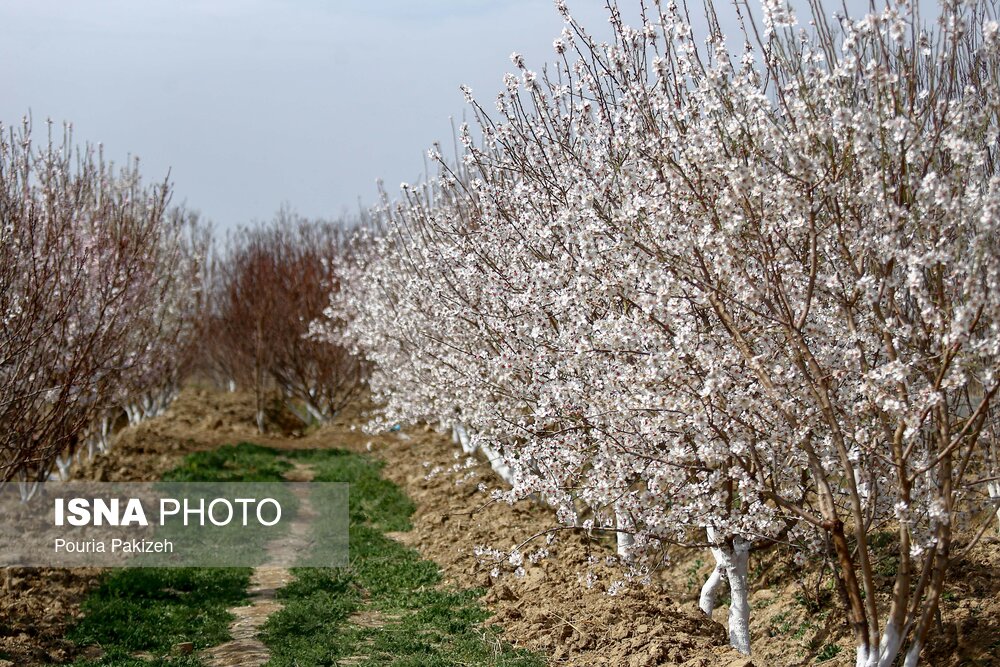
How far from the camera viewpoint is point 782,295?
16.5 ft

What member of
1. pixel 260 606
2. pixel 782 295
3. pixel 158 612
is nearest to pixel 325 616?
pixel 260 606

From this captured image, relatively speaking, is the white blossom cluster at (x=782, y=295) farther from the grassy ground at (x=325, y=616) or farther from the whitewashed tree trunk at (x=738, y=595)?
the grassy ground at (x=325, y=616)

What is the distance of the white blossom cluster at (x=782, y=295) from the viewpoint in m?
4.79

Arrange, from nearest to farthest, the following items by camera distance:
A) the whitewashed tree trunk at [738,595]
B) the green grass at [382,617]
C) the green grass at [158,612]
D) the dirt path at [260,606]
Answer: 1. the whitewashed tree trunk at [738,595]
2. the green grass at [382,617]
3. the dirt path at [260,606]
4. the green grass at [158,612]

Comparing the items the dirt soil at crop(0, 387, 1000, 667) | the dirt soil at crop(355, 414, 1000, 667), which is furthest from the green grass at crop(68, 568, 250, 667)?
the dirt soil at crop(355, 414, 1000, 667)

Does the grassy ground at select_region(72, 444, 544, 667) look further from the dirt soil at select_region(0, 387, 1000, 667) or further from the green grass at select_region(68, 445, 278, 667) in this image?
the dirt soil at select_region(0, 387, 1000, 667)

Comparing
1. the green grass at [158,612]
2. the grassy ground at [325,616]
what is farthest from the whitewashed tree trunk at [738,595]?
the green grass at [158,612]

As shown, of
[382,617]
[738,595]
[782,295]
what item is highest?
[782,295]

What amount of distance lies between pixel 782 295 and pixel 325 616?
5.17 m

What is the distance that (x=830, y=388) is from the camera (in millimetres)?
5242

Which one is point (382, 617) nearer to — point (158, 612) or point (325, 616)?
point (325, 616)

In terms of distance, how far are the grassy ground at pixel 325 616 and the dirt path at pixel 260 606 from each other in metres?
0.10

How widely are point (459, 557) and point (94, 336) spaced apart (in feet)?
13.2

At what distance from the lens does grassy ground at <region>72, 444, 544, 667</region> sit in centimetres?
726
